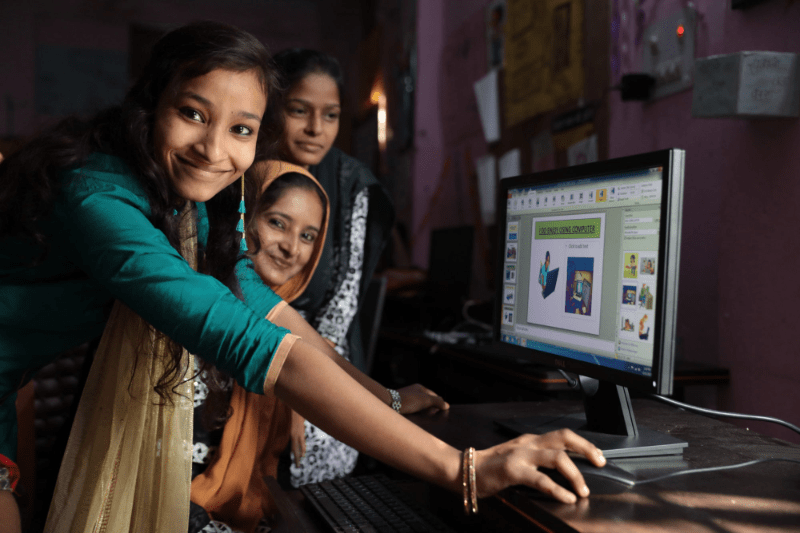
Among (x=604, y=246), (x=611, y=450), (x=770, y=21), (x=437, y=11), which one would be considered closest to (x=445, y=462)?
(x=611, y=450)

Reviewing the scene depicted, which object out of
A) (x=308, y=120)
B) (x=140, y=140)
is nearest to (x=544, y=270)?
(x=140, y=140)

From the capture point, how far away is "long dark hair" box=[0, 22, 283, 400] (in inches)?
30.3

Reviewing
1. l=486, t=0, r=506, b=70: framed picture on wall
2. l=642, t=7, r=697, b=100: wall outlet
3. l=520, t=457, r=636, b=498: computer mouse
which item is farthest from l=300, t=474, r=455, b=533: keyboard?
l=486, t=0, r=506, b=70: framed picture on wall

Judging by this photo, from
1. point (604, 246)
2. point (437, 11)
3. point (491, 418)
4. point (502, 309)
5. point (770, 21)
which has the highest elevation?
point (437, 11)

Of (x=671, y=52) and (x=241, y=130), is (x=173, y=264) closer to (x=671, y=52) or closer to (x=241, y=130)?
(x=241, y=130)

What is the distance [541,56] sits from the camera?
82.4 inches

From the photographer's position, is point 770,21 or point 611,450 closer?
point 611,450

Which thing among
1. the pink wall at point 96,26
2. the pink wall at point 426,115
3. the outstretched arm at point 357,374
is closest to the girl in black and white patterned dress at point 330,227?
the outstretched arm at point 357,374

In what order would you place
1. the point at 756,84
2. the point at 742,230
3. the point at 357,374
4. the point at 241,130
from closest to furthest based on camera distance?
the point at 241,130, the point at 357,374, the point at 756,84, the point at 742,230

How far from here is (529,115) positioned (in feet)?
7.07

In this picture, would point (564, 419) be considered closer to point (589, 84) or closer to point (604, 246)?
point (604, 246)

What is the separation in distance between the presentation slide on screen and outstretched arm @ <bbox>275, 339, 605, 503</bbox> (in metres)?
0.25

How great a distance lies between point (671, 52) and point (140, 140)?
121 centimetres

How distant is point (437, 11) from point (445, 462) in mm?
2792
